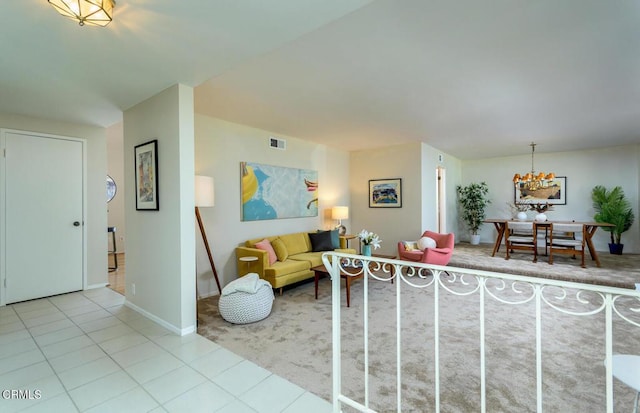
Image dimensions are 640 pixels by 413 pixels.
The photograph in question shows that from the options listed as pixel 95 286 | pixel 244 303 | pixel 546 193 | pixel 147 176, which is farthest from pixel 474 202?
pixel 95 286

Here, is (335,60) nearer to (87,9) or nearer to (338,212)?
(87,9)

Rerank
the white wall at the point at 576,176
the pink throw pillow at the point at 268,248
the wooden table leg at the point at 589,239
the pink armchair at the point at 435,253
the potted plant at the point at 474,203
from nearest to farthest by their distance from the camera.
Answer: the pink throw pillow at the point at 268,248
the pink armchair at the point at 435,253
the wooden table leg at the point at 589,239
the white wall at the point at 576,176
the potted plant at the point at 474,203

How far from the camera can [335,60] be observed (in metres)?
2.59

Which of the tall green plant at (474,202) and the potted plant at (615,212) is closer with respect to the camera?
the potted plant at (615,212)

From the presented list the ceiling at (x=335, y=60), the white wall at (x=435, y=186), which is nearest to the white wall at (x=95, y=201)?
the ceiling at (x=335, y=60)

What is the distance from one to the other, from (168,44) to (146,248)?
2.11m

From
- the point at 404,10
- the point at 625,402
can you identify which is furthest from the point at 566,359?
the point at 404,10

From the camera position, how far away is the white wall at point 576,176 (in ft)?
22.3

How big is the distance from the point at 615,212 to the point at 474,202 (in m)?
2.76

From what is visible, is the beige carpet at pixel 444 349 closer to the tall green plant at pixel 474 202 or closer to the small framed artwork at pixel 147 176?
the small framed artwork at pixel 147 176

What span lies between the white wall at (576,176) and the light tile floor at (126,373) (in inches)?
325

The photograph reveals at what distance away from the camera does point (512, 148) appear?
6891 mm

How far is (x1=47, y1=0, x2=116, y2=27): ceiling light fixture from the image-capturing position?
61.7 inches

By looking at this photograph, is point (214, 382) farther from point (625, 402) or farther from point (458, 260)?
point (458, 260)
